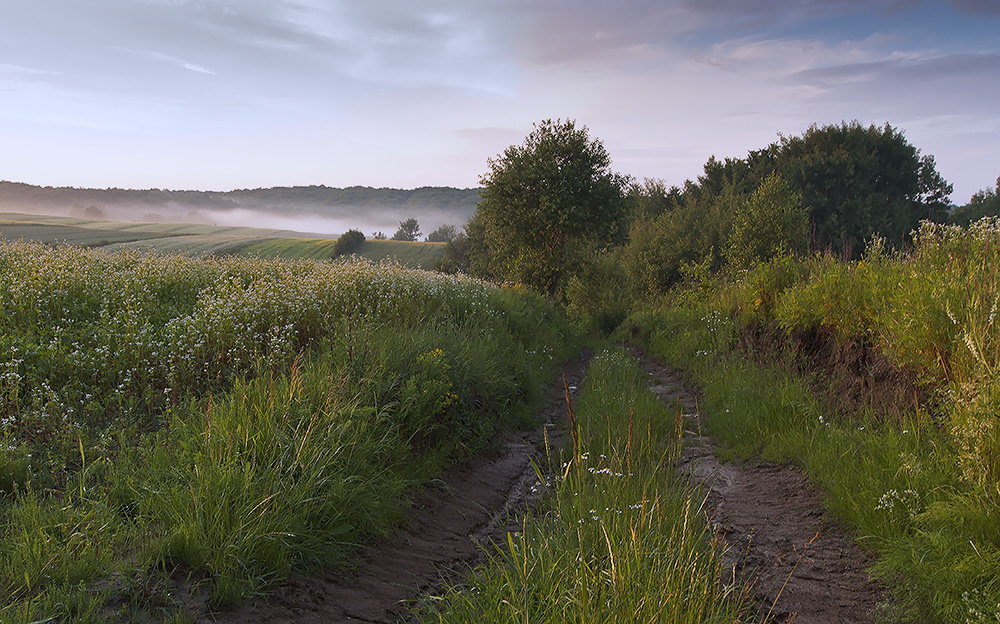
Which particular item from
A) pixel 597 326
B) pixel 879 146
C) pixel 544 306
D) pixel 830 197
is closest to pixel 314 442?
pixel 544 306

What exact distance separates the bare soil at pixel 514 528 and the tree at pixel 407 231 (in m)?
110

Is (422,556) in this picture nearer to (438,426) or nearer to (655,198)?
(438,426)

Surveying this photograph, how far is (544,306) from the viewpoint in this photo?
728 inches

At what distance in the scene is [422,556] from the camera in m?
4.09

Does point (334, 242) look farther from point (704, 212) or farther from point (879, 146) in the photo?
point (879, 146)

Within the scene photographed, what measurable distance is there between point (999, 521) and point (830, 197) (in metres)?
45.3

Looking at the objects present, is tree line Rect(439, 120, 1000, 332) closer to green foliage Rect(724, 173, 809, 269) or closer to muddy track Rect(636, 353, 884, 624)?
green foliage Rect(724, 173, 809, 269)

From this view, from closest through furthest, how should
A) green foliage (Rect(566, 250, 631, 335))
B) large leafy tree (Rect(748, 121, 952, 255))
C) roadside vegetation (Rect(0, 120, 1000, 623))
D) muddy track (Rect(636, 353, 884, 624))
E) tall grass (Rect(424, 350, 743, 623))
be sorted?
tall grass (Rect(424, 350, 743, 623)) → roadside vegetation (Rect(0, 120, 1000, 623)) → muddy track (Rect(636, 353, 884, 624)) → green foliage (Rect(566, 250, 631, 335)) → large leafy tree (Rect(748, 121, 952, 255))

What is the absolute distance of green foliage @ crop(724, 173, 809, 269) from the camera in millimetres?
25734

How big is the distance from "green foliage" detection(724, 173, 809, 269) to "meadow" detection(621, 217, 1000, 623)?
17634 millimetres

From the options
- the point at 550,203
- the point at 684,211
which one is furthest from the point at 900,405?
the point at 684,211

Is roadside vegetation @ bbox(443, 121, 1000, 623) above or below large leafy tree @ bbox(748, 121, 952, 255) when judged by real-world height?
below

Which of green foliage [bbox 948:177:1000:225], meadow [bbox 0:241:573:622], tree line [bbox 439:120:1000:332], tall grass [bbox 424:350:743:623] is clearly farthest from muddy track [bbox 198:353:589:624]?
green foliage [bbox 948:177:1000:225]

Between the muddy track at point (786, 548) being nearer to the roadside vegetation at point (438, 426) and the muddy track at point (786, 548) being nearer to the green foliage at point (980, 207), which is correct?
the roadside vegetation at point (438, 426)
